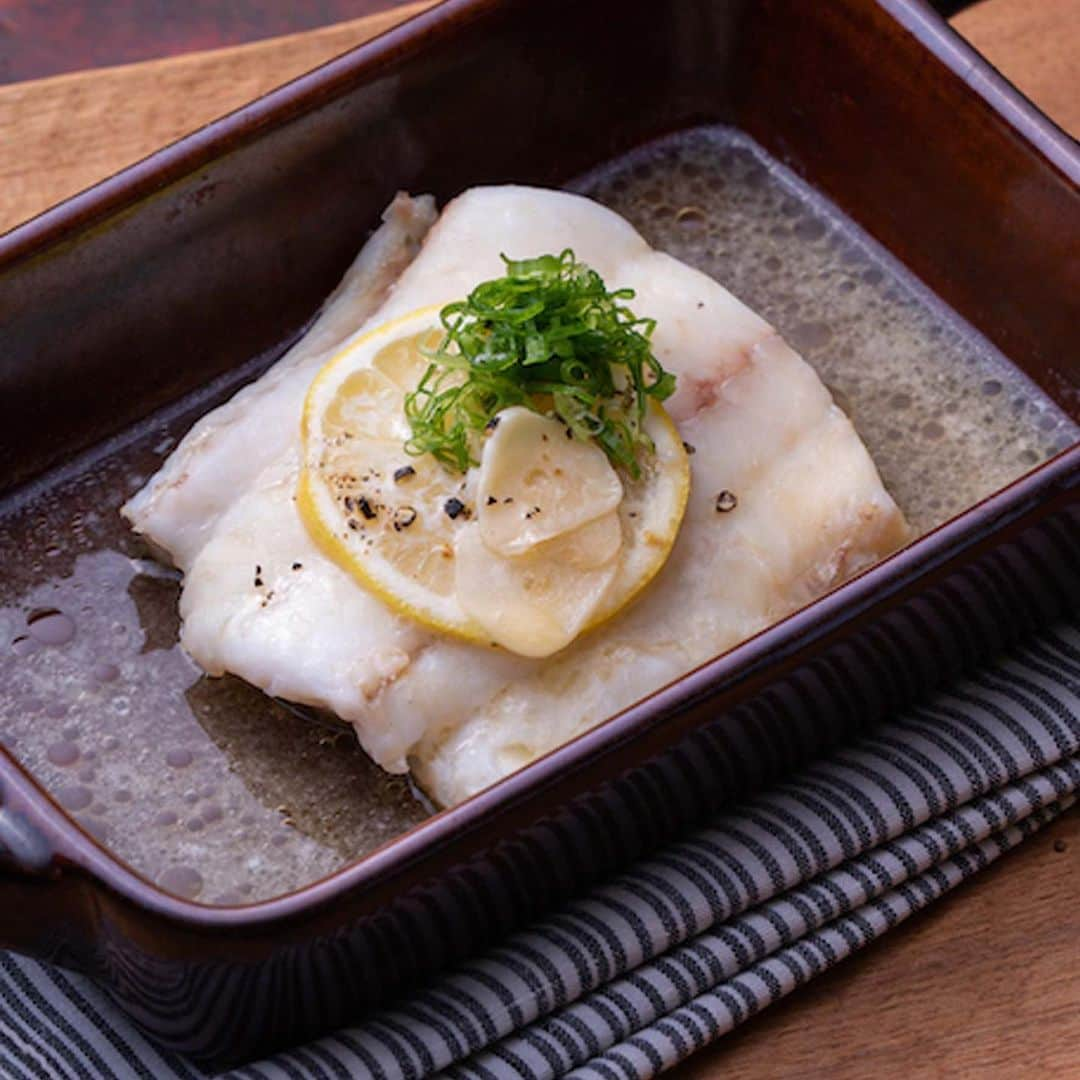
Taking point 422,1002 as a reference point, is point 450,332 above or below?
above

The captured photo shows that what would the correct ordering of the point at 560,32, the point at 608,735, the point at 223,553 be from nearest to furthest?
the point at 608,735
the point at 223,553
the point at 560,32

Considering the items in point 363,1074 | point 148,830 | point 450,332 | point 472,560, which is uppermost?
point 450,332

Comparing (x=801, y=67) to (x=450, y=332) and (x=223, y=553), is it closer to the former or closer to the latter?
(x=450, y=332)

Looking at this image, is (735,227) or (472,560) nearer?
(472,560)

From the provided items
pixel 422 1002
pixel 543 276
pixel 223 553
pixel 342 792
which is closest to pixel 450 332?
pixel 543 276

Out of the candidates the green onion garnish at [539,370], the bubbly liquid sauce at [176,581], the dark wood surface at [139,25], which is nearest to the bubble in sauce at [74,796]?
the bubbly liquid sauce at [176,581]

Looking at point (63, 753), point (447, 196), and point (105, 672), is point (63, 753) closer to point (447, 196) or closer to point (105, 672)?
point (105, 672)

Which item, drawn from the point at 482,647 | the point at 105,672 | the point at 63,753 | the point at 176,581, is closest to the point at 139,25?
the point at 176,581
